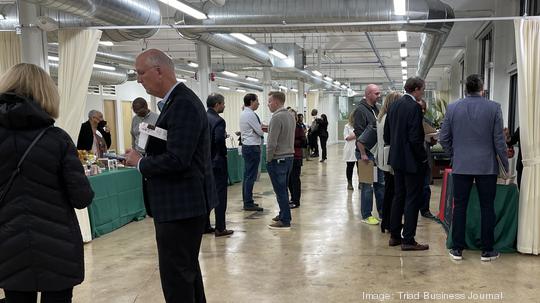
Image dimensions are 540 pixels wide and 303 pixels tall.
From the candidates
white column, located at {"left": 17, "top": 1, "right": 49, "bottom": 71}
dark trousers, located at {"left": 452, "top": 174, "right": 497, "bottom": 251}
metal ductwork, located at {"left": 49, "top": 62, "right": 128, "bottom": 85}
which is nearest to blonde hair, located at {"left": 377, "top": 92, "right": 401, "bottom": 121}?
dark trousers, located at {"left": 452, "top": 174, "right": 497, "bottom": 251}

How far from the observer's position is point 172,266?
1787mm

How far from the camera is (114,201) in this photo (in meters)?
4.49

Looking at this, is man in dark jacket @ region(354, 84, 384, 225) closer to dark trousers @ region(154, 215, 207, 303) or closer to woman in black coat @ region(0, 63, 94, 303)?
dark trousers @ region(154, 215, 207, 303)

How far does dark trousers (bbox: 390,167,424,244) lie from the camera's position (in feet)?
11.4

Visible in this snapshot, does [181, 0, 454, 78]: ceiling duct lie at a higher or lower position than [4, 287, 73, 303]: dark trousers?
higher

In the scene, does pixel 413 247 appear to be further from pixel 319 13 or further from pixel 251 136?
pixel 319 13

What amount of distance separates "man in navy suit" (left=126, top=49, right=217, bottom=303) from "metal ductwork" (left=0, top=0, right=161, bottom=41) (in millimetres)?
2647

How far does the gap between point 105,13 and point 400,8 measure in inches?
129

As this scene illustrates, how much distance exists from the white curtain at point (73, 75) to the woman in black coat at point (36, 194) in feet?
7.79

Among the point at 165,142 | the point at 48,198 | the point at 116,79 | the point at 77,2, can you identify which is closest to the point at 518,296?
the point at 165,142

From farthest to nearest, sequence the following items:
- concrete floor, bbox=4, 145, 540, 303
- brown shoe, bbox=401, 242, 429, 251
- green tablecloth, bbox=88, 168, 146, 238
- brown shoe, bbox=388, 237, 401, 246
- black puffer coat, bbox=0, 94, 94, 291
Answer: green tablecloth, bbox=88, 168, 146, 238, brown shoe, bbox=388, 237, 401, 246, brown shoe, bbox=401, 242, 429, 251, concrete floor, bbox=4, 145, 540, 303, black puffer coat, bbox=0, 94, 94, 291

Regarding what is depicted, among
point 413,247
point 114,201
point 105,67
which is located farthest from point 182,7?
point 105,67

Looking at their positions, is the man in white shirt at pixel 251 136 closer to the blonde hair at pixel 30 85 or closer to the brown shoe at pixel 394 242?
the brown shoe at pixel 394 242

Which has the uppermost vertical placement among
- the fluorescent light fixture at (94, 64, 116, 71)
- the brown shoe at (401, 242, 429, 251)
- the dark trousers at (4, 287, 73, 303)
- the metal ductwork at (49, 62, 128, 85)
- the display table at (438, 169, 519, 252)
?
the fluorescent light fixture at (94, 64, 116, 71)
